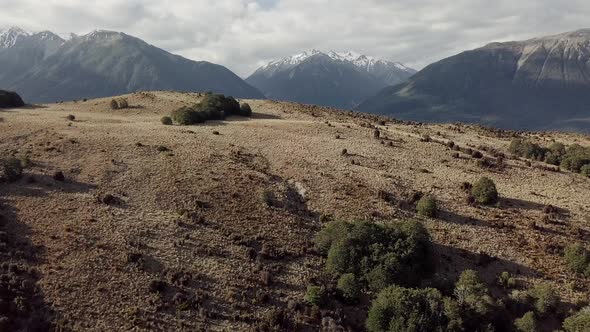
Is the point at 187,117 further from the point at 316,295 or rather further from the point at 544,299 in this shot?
the point at 544,299

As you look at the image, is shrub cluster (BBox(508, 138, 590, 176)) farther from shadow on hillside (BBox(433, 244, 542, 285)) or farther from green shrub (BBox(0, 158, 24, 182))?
green shrub (BBox(0, 158, 24, 182))

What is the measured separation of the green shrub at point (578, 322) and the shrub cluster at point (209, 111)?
6068 cm

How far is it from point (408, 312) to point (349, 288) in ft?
17.9

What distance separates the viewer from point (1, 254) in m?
34.2

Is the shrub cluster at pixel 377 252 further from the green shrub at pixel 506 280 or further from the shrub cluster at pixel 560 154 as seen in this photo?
the shrub cluster at pixel 560 154

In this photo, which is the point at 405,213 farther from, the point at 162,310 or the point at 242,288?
the point at 162,310

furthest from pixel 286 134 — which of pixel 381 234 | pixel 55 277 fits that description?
pixel 55 277

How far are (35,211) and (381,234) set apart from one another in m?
31.4

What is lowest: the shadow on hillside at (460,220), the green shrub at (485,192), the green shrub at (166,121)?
the shadow on hillside at (460,220)

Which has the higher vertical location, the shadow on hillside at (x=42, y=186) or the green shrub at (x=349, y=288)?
the shadow on hillside at (x=42, y=186)

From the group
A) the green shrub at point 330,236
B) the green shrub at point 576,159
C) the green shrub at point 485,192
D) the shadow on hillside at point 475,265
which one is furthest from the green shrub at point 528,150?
the green shrub at point 330,236

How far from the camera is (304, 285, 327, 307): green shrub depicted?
112ft

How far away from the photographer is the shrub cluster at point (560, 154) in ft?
207

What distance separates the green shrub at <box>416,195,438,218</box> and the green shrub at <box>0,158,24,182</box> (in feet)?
138
